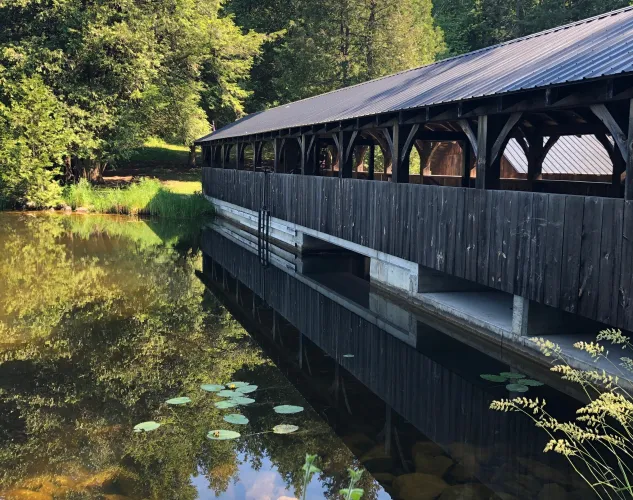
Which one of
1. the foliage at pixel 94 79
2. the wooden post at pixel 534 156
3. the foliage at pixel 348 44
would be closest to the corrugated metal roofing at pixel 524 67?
the wooden post at pixel 534 156

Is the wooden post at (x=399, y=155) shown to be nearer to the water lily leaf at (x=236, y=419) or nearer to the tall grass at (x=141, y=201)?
the water lily leaf at (x=236, y=419)

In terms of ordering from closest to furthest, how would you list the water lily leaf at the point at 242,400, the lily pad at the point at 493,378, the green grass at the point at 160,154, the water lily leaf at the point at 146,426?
the water lily leaf at the point at 146,426
the water lily leaf at the point at 242,400
the lily pad at the point at 493,378
the green grass at the point at 160,154

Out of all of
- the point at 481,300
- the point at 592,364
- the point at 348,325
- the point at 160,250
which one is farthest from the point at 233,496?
the point at 160,250

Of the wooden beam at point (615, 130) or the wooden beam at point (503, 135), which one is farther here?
the wooden beam at point (503, 135)

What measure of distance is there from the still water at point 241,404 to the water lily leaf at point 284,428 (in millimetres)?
39

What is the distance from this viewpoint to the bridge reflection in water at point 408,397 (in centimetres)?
526

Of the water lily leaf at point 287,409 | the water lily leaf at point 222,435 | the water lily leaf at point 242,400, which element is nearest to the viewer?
the water lily leaf at point 222,435

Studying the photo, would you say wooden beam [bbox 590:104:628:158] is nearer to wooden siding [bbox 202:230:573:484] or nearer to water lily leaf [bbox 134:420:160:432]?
wooden siding [bbox 202:230:573:484]

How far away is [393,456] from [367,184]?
8.00 meters

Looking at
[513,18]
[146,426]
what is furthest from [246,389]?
[513,18]

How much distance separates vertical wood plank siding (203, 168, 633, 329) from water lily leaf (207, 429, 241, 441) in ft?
13.0

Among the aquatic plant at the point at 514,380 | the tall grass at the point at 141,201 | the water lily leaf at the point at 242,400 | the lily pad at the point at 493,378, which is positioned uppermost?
the tall grass at the point at 141,201

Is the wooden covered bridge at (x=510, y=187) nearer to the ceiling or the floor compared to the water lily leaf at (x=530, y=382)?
nearer to the ceiling

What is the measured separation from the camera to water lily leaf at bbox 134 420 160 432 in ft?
20.4
